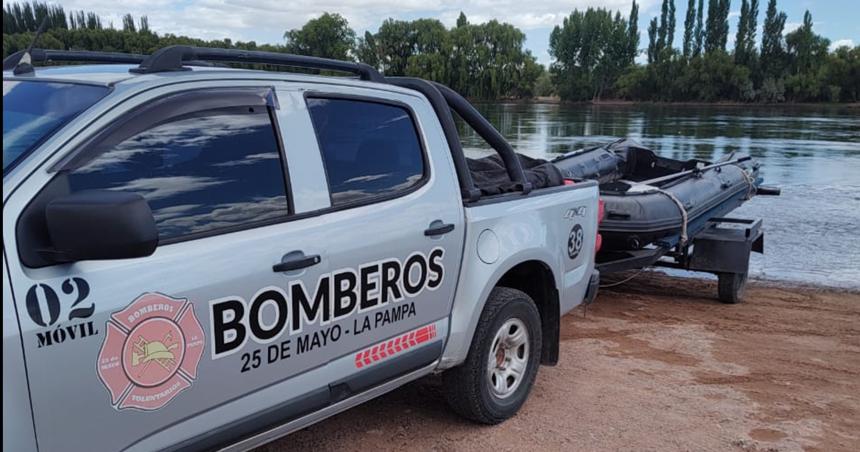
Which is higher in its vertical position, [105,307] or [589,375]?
[105,307]

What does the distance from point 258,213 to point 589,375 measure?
3132mm

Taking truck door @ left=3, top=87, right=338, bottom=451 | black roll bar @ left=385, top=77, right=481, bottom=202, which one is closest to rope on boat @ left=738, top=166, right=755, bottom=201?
black roll bar @ left=385, top=77, right=481, bottom=202

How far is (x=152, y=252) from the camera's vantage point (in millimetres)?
2256

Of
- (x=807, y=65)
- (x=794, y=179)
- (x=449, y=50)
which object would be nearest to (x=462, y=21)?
(x=449, y=50)

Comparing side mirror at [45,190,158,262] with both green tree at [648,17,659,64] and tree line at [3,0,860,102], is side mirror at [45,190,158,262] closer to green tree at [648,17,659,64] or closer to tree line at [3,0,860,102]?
tree line at [3,0,860,102]

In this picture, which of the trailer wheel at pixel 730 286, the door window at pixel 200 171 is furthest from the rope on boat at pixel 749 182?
the door window at pixel 200 171

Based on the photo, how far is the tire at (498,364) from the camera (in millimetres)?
4020

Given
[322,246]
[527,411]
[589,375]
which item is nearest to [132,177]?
[322,246]

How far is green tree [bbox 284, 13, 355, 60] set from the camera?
102m

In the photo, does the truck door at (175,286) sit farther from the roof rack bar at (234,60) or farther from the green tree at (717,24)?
the green tree at (717,24)

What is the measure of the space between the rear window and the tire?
3.06ft

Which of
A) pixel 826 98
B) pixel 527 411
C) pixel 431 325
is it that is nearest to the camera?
pixel 431 325

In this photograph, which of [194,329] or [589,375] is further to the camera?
[589,375]

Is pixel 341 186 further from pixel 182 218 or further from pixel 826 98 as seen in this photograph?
pixel 826 98
